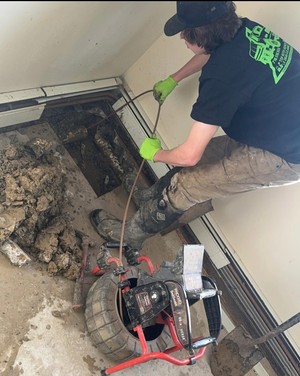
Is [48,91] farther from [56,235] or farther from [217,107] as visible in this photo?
[217,107]

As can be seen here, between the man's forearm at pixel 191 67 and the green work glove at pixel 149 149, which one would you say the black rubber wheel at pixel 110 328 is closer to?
the green work glove at pixel 149 149

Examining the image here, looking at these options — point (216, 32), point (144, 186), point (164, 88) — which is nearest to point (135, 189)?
point (144, 186)

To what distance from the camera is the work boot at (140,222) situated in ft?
5.51

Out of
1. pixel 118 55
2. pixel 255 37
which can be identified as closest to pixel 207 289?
pixel 255 37

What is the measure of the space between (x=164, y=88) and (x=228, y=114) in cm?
74

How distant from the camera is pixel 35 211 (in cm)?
152

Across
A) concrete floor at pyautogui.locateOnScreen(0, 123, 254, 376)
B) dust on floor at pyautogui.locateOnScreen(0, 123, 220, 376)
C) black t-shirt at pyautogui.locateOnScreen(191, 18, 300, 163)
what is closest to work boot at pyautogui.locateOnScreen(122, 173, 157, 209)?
dust on floor at pyautogui.locateOnScreen(0, 123, 220, 376)

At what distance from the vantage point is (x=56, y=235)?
5.19ft

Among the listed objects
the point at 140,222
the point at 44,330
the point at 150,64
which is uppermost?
the point at 150,64

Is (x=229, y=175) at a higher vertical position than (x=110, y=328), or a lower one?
higher

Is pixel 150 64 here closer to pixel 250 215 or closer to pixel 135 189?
pixel 135 189

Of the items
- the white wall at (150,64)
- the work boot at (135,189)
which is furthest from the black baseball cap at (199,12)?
the work boot at (135,189)

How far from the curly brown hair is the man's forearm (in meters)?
0.46

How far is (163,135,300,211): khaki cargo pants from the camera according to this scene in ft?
4.72
